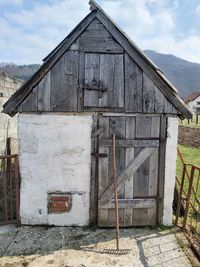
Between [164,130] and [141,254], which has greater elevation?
[164,130]

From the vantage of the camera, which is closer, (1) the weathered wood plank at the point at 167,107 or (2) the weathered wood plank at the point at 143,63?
(2) the weathered wood plank at the point at 143,63

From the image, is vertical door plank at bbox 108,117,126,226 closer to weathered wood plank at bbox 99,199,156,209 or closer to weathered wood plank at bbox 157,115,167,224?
weathered wood plank at bbox 99,199,156,209

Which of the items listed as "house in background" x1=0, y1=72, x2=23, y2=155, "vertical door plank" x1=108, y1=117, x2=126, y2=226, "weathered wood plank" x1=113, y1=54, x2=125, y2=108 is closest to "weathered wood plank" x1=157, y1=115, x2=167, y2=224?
"vertical door plank" x1=108, y1=117, x2=126, y2=226

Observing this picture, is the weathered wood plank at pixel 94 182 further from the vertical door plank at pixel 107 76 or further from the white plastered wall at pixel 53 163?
the vertical door plank at pixel 107 76

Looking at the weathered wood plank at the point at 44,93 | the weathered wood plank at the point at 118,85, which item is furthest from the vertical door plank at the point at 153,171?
the weathered wood plank at the point at 44,93

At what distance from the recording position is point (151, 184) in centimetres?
622

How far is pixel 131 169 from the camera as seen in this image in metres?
6.11

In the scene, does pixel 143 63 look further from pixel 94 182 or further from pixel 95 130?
pixel 94 182

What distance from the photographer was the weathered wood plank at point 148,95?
19.3 feet

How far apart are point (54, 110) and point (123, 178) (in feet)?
6.38

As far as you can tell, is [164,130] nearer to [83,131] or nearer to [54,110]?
[83,131]

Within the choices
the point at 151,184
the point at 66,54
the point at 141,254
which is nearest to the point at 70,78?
the point at 66,54

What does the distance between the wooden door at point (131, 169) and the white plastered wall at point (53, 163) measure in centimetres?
34

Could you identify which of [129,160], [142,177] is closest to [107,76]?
[129,160]
